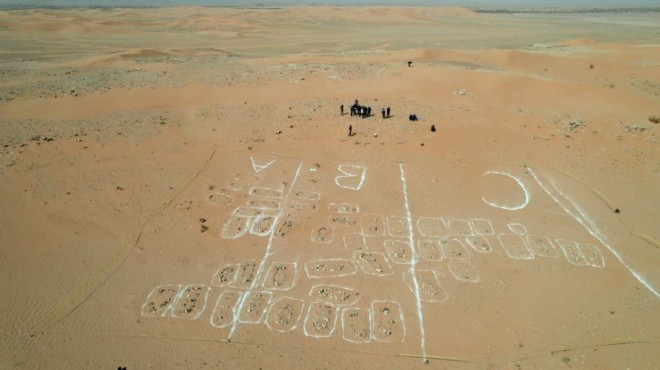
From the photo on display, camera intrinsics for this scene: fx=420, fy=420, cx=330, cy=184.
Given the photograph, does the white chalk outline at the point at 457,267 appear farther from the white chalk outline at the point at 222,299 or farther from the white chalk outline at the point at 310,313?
the white chalk outline at the point at 222,299

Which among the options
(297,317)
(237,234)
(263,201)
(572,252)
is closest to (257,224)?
(237,234)

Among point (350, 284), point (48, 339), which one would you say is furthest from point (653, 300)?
point (48, 339)

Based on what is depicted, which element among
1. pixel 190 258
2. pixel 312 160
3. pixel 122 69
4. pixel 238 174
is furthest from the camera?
pixel 122 69

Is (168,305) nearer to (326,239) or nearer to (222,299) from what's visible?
(222,299)

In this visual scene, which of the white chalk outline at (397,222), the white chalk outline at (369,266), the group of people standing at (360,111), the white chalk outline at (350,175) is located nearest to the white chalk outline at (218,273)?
the white chalk outline at (369,266)

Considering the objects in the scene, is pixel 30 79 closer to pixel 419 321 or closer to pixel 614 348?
pixel 419 321

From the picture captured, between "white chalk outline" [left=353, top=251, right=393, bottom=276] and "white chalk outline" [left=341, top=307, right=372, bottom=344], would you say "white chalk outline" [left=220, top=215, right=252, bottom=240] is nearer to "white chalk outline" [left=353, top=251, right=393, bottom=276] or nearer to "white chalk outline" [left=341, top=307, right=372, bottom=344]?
"white chalk outline" [left=353, top=251, right=393, bottom=276]

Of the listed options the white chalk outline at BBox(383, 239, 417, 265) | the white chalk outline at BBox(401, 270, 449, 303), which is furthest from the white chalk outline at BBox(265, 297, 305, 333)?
the white chalk outline at BBox(383, 239, 417, 265)
